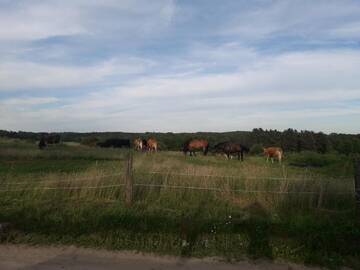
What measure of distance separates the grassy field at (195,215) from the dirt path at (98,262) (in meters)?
0.32

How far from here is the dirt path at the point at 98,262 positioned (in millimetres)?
7449

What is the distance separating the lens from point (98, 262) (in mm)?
7668

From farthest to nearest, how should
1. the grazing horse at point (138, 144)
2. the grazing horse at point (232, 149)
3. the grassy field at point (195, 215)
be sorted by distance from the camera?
1. the grazing horse at point (138, 144)
2. the grazing horse at point (232, 149)
3. the grassy field at point (195, 215)

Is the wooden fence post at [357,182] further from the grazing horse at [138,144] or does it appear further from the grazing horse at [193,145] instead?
the grazing horse at [138,144]

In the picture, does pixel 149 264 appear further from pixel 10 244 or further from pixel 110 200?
pixel 110 200

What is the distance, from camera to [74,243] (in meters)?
8.62

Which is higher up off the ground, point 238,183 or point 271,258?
point 238,183

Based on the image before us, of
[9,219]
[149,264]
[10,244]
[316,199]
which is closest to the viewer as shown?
[149,264]

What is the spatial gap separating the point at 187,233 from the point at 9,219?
12.9 feet

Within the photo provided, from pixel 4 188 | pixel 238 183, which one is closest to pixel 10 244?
pixel 4 188

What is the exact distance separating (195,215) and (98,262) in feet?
9.40

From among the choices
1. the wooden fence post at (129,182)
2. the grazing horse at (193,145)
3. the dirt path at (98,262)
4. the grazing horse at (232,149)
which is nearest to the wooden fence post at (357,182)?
the dirt path at (98,262)

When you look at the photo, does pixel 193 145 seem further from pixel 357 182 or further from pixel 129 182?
pixel 357 182

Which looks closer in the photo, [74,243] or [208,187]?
[74,243]
